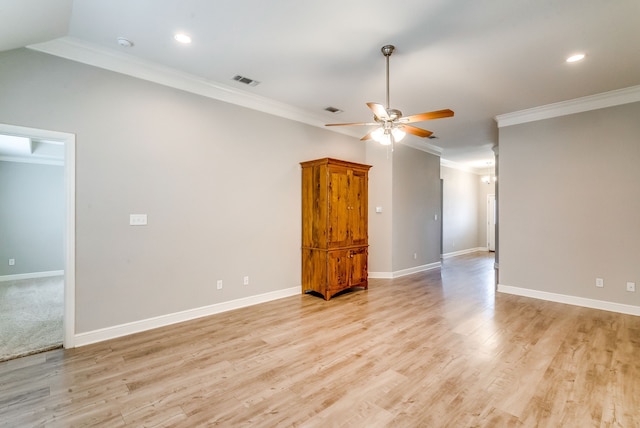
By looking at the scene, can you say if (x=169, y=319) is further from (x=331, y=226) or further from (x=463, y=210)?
(x=463, y=210)

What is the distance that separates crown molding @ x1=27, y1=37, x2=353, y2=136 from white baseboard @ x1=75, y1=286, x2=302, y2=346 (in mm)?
2806

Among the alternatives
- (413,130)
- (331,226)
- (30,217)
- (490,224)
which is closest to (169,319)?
(331,226)

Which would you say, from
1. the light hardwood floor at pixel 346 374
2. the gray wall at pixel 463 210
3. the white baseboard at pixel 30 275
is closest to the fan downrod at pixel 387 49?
the light hardwood floor at pixel 346 374

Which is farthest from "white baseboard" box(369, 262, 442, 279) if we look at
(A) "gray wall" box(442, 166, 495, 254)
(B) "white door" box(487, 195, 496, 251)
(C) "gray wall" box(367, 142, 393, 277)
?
(B) "white door" box(487, 195, 496, 251)

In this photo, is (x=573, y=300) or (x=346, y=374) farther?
(x=573, y=300)

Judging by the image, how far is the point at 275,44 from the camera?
9.86 feet

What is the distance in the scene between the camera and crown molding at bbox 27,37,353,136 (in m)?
2.94

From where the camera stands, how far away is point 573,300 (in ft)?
14.7

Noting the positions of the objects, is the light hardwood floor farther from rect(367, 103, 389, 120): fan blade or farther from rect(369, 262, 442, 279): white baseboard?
rect(367, 103, 389, 120): fan blade

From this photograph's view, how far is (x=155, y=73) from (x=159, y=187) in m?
1.34

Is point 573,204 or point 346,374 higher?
point 573,204

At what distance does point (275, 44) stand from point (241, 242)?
255 cm

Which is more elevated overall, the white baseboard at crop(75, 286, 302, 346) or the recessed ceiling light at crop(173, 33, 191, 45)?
the recessed ceiling light at crop(173, 33, 191, 45)

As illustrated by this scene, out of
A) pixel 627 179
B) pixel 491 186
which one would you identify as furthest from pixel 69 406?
pixel 491 186
